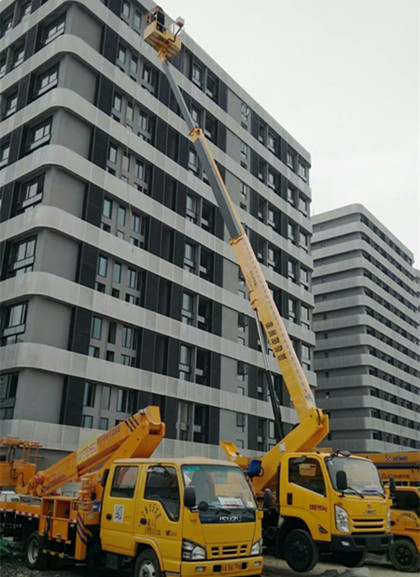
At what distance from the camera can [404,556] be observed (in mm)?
15094

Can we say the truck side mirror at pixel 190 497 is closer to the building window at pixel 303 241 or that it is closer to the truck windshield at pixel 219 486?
the truck windshield at pixel 219 486

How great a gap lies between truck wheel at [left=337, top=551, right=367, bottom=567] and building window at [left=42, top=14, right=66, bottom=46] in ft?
93.1

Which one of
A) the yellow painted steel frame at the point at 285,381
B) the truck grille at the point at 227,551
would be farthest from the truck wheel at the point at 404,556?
the truck grille at the point at 227,551

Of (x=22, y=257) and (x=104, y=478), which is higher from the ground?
(x=22, y=257)

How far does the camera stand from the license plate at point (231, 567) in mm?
9430

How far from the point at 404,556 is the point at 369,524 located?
157 inches

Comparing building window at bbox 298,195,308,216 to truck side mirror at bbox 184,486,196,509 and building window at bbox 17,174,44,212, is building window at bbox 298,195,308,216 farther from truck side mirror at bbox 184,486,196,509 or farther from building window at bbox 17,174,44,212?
truck side mirror at bbox 184,486,196,509

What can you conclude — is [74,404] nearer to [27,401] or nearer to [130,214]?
[27,401]

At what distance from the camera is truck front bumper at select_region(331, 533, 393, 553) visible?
11.8 metres

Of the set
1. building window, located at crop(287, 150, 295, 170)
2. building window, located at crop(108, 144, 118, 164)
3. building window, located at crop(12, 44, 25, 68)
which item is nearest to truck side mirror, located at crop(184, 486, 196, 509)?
building window, located at crop(108, 144, 118, 164)

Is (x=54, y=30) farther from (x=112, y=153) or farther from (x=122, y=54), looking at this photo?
(x=112, y=153)

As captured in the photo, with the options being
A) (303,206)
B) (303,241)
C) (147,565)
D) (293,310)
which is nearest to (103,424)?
(147,565)

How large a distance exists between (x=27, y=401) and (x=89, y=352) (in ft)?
13.6

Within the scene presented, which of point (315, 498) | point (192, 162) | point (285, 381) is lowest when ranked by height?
point (315, 498)
